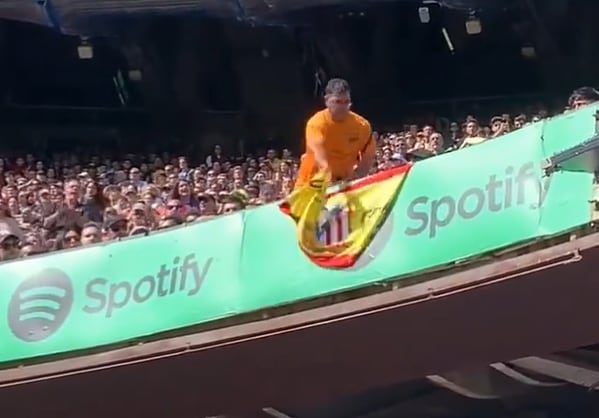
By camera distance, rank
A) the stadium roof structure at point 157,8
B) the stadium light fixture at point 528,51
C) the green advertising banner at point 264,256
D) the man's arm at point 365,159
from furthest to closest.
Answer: the stadium light fixture at point 528,51 → the stadium roof structure at point 157,8 → the man's arm at point 365,159 → the green advertising banner at point 264,256

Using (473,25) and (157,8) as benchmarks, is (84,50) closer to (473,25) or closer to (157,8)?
(157,8)

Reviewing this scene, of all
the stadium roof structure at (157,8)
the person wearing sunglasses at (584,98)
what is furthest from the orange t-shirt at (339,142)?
the stadium roof structure at (157,8)

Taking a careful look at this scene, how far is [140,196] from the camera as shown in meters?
11.9

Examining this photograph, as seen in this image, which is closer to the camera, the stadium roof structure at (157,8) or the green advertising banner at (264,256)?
the green advertising banner at (264,256)

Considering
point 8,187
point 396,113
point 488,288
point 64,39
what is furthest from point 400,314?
point 64,39

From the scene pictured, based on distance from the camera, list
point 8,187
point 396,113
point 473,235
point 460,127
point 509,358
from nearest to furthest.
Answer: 1. point 473,235
2. point 509,358
3. point 8,187
4. point 460,127
5. point 396,113

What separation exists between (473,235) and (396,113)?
11.1 meters

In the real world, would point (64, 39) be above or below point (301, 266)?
above

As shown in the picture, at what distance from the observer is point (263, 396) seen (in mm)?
9922

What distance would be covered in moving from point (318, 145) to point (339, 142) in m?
0.15

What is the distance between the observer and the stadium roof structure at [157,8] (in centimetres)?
1833

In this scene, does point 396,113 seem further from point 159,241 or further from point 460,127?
point 159,241

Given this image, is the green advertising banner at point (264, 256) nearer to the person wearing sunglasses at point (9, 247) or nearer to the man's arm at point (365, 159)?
the person wearing sunglasses at point (9, 247)

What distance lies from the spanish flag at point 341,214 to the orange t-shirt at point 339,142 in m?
0.14
